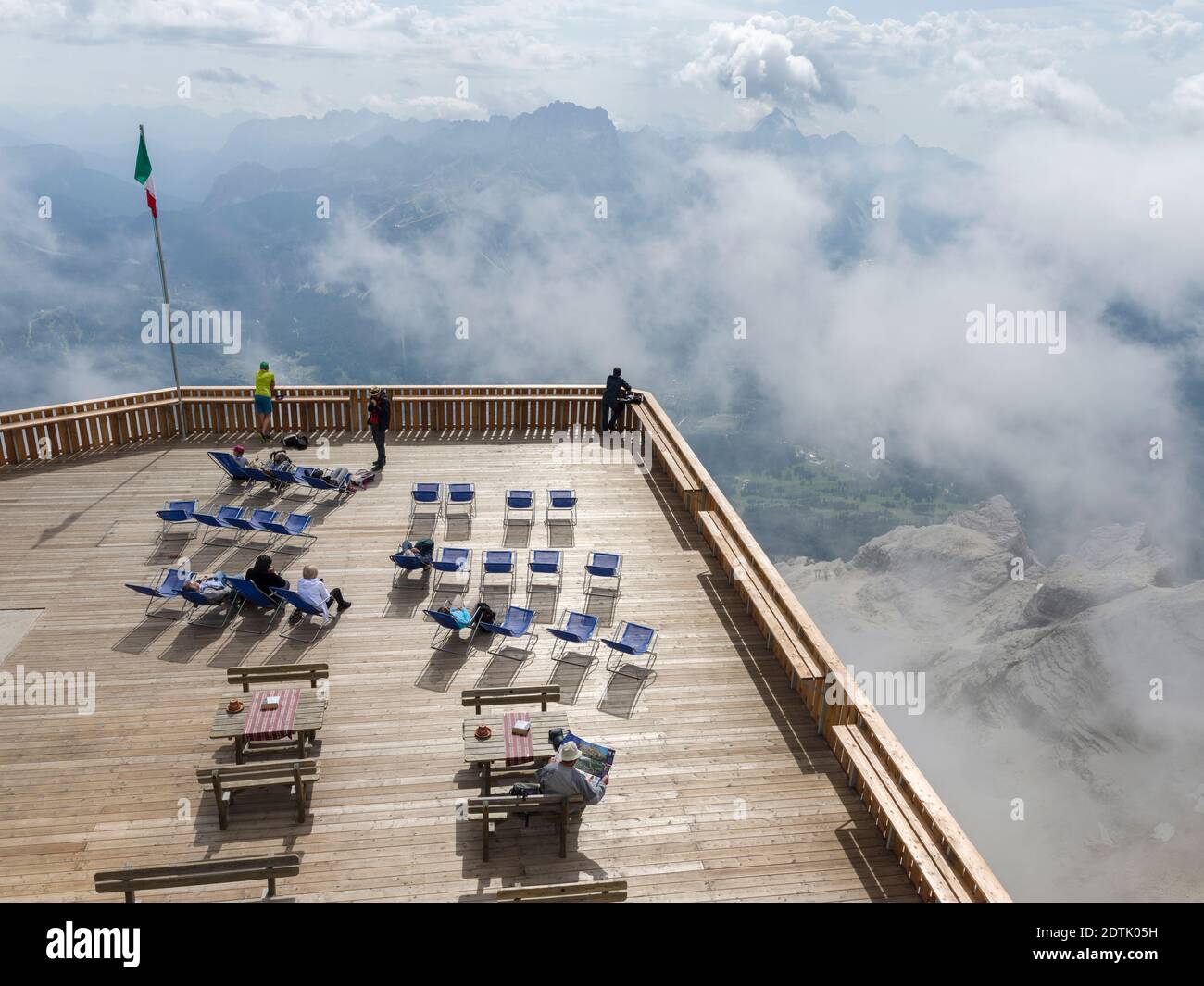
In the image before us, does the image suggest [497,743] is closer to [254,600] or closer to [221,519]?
[254,600]

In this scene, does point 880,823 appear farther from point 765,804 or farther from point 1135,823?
point 1135,823

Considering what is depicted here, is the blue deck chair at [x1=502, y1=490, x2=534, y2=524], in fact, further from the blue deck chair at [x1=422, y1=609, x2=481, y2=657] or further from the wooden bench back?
the wooden bench back

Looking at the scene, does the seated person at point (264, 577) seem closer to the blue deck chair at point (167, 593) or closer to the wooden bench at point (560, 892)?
the blue deck chair at point (167, 593)

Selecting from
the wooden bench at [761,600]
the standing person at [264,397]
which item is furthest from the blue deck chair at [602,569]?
the standing person at [264,397]

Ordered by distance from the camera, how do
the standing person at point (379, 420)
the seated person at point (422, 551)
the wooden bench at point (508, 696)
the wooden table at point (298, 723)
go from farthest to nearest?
the standing person at point (379, 420) < the seated person at point (422, 551) < the wooden bench at point (508, 696) < the wooden table at point (298, 723)

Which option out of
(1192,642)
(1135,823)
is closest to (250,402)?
(1135,823)

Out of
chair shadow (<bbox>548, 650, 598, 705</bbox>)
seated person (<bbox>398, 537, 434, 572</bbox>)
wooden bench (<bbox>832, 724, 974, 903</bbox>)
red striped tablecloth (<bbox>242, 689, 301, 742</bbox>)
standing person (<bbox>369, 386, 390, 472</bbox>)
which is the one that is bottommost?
wooden bench (<bbox>832, 724, 974, 903</bbox>)

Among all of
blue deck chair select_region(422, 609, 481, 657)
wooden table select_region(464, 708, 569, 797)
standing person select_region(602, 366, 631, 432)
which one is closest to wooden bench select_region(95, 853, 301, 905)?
wooden table select_region(464, 708, 569, 797)

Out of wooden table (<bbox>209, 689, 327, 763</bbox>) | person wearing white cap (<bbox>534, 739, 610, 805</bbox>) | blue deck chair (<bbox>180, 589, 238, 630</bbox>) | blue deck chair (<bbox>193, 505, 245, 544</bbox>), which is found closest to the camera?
person wearing white cap (<bbox>534, 739, 610, 805</bbox>)
